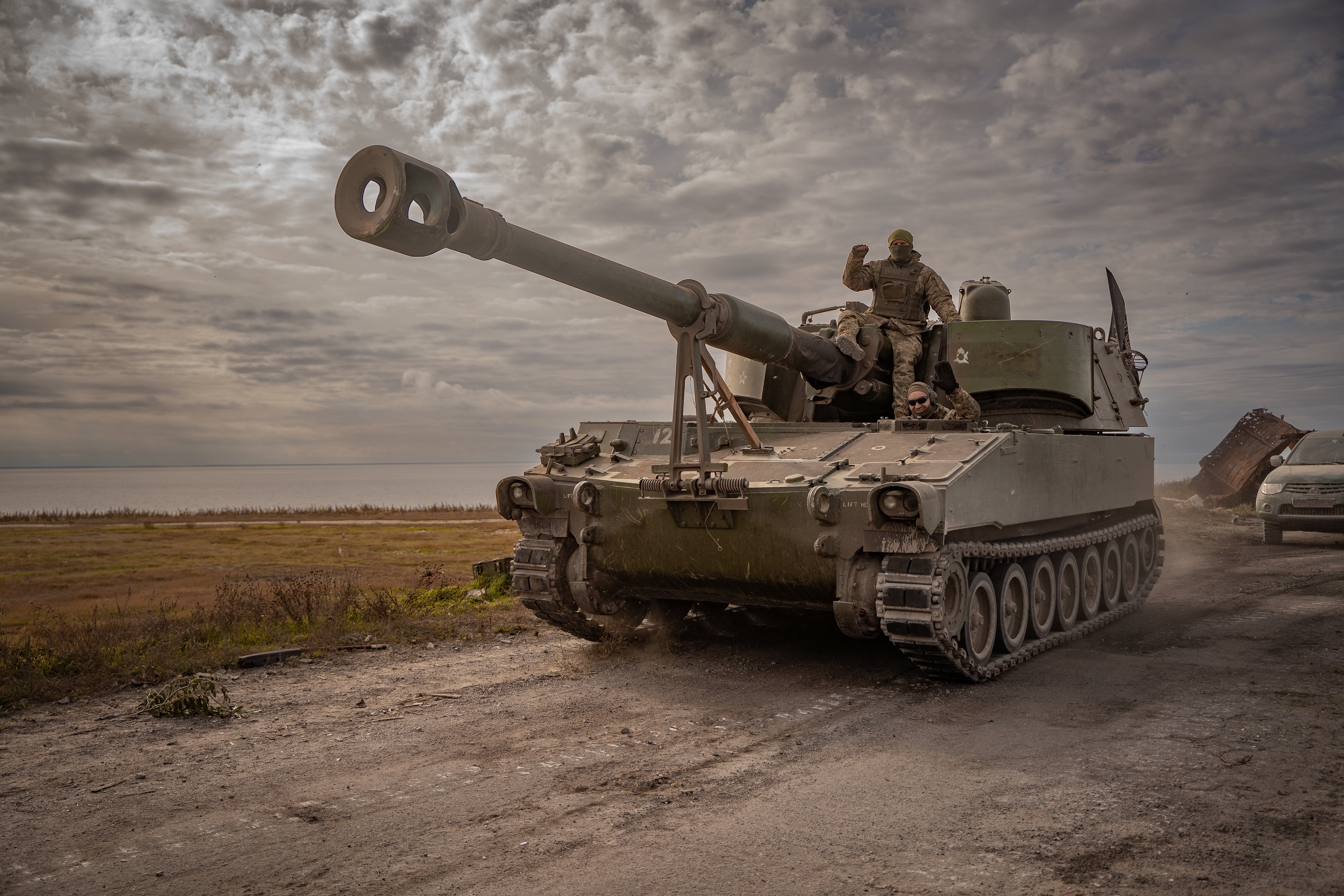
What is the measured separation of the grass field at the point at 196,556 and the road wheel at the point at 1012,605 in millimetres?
7417

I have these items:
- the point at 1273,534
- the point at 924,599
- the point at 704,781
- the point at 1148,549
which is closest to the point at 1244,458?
the point at 1273,534

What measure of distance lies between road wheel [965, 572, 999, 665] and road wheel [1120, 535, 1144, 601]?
3705 mm

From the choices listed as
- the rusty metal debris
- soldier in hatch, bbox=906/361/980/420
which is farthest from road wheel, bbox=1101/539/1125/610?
the rusty metal debris

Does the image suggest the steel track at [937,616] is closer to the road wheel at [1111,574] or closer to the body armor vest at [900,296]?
the road wheel at [1111,574]

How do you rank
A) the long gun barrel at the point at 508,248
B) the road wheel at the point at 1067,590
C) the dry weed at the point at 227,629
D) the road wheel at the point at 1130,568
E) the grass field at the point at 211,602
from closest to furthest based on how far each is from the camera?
the long gun barrel at the point at 508,248, the dry weed at the point at 227,629, the grass field at the point at 211,602, the road wheel at the point at 1067,590, the road wheel at the point at 1130,568

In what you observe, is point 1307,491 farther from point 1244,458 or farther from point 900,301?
point 900,301

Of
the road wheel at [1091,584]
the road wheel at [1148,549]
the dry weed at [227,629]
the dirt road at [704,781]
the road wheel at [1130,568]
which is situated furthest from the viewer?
the road wheel at [1148,549]

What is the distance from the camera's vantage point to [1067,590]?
916 cm

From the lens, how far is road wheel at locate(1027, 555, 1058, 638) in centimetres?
840

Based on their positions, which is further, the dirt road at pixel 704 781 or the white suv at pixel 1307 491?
the white suv at pixel 1307 491

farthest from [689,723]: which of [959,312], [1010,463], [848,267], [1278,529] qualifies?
[1278,529]

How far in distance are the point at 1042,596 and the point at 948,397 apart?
74.4 inches

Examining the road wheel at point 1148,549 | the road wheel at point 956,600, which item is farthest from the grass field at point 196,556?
the road wheel at point 1148,549

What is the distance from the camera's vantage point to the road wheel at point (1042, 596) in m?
8.40
